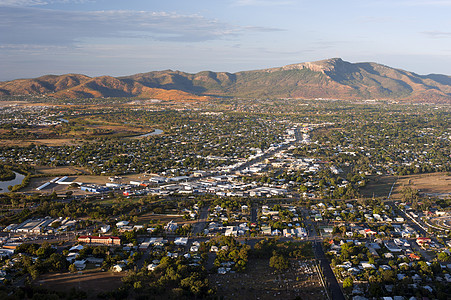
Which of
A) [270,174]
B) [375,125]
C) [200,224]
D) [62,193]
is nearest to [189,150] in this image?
[270,174]

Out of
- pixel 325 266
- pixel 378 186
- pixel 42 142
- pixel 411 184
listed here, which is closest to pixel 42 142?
pixel 42 142

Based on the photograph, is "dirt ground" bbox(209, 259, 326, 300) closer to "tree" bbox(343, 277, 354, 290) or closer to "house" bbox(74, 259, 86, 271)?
"tree" bbox(343, 277, 354, 290)

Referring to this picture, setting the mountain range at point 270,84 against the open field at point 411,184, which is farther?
the mountain range at point 270,84

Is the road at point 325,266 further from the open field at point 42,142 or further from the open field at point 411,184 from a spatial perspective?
the open field at point 42,142

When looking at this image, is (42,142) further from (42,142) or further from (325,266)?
(325,266)

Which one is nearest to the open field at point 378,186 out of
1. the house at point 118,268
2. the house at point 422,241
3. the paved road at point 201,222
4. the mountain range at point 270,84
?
the house at point 422,241

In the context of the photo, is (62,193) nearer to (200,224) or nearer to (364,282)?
(200,224)
